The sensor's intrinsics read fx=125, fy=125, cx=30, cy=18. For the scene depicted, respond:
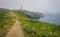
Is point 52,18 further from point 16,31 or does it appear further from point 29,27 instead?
point 16,31

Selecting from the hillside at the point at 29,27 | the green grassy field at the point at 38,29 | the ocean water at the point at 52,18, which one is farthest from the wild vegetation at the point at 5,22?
the ocean water at the point at 52,18

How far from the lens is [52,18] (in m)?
1.87

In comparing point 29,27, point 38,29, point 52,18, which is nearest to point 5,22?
point 29,27

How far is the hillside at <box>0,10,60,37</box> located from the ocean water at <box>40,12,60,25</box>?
2.1 inches

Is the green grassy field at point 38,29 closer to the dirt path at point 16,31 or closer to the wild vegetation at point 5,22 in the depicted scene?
the dirt path at point 16,31

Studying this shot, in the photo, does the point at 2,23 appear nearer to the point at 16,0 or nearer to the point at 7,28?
the point at 7,28

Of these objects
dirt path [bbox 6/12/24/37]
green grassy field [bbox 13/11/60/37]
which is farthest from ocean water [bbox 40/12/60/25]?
dirt path [bbox 6/12/24/37]

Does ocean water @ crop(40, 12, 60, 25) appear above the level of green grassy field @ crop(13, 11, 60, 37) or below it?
→ above

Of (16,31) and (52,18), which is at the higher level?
(52,18)

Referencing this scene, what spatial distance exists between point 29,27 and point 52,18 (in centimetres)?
37

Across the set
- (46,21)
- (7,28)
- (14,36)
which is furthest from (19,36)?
(46,21)

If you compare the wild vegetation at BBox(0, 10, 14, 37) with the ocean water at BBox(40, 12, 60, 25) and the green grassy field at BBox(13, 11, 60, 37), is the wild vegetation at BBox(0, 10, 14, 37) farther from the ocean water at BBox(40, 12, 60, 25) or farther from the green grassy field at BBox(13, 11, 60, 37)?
the ocean water at BBox(40, 12, 60, 25)

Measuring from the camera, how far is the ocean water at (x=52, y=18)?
73.0 inches

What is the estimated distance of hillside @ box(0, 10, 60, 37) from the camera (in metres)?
1.82
